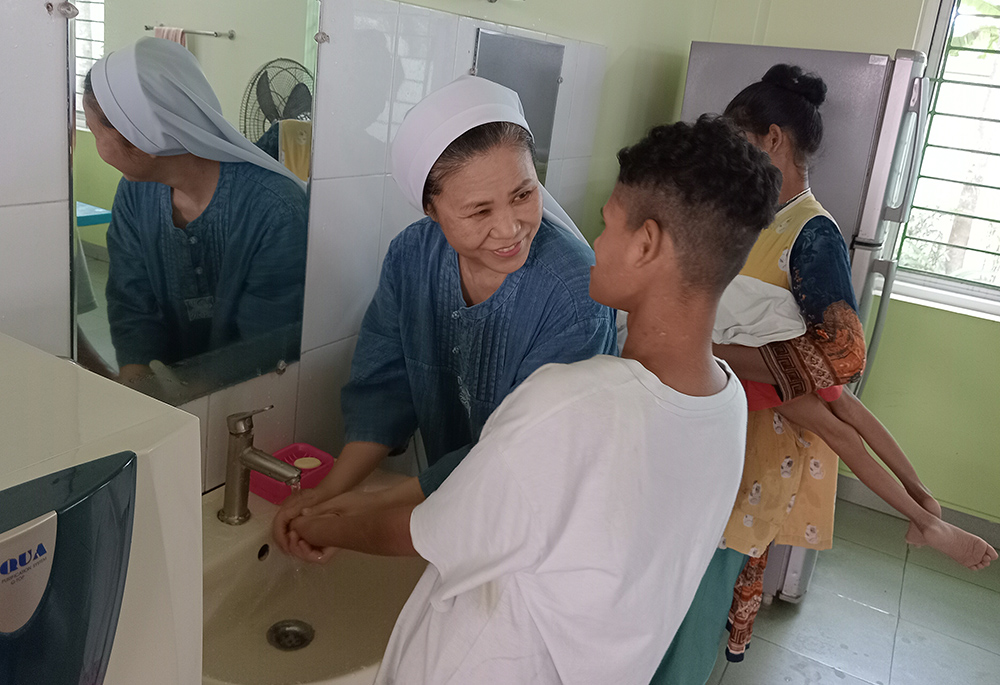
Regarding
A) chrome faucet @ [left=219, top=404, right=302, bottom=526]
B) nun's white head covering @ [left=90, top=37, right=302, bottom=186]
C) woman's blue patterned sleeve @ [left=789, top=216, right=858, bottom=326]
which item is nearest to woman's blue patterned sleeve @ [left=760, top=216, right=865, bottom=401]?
woman's blue patterned sleeve @ [left=789, top=216, right=858, bottom=326]

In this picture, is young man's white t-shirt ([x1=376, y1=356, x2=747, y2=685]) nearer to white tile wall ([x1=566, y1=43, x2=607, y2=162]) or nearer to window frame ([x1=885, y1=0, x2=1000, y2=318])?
white tile wall ([x1=566, y1=43, x2=607, y2=162])

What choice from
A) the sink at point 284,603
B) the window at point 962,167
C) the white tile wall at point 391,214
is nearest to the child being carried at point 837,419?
the white tile wall at point 391,214

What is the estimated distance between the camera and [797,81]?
198 centimetres

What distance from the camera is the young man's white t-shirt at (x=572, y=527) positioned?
2.90ft

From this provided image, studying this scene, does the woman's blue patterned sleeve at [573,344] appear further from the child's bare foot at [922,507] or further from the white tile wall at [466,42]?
the child's bare foot at [922,507]

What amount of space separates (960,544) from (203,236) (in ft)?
5.20

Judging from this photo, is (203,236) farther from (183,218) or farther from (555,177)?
(555,177)

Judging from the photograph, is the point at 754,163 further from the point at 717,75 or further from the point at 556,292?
the point at 717,75

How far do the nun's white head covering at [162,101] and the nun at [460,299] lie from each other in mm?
277

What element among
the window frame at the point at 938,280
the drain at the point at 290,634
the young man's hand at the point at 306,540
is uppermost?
the window frame at the point at 938,280

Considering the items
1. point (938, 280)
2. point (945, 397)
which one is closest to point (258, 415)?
point (945, 397)

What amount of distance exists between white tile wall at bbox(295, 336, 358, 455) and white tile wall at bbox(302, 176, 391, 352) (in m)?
0.03

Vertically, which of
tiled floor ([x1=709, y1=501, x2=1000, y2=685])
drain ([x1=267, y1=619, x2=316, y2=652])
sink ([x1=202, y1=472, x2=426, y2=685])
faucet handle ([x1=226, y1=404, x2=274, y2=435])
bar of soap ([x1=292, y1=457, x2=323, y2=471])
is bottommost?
tiled floor ([x1=709, y1=501, x2=1000, y2=685])

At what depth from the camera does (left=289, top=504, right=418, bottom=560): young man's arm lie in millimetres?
1076
